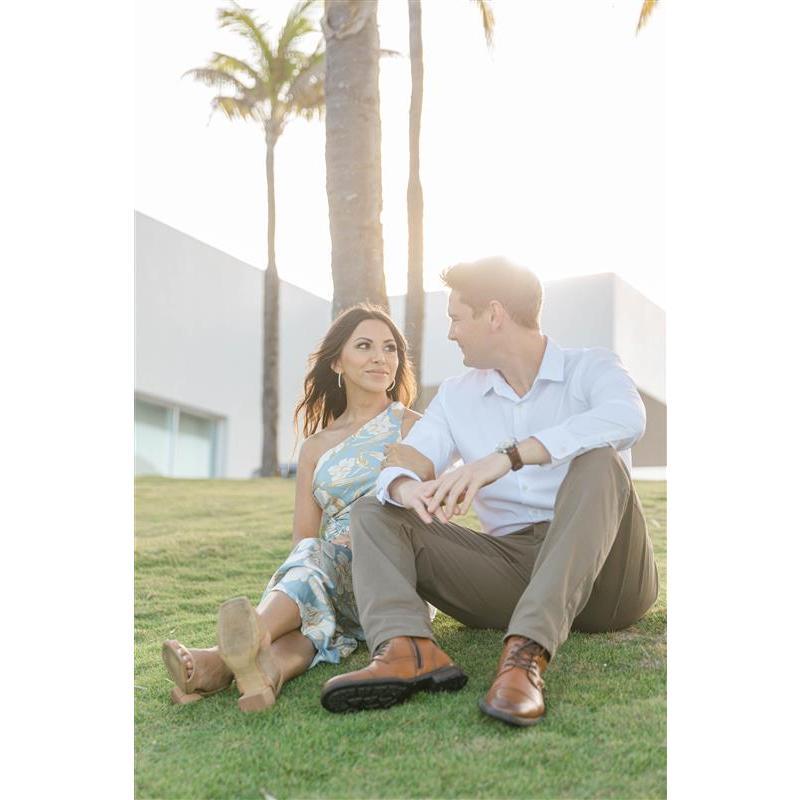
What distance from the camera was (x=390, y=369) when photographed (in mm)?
3266

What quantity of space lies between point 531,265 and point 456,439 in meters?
0.53

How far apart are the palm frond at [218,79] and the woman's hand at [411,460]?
958 centimetres

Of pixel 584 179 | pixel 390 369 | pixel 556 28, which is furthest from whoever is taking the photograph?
pixel 556 28

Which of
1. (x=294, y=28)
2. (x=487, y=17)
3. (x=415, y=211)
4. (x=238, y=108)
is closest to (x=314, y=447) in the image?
(x=487, y=17)

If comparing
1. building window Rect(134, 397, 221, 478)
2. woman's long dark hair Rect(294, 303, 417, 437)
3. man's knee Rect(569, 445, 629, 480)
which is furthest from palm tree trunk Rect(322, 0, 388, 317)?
building window Rect(134, 397, 221, 478)

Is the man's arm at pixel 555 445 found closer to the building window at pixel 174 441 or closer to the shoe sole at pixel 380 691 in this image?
the shoe sole at pixel 380 691

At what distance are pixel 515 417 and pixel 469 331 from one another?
0.89 feet

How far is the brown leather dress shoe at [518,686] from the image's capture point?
196cm

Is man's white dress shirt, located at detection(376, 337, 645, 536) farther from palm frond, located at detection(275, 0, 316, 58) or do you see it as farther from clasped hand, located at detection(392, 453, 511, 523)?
palm frond, located at detection(275, 0, 316, 58)

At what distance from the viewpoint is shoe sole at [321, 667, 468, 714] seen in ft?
6.87

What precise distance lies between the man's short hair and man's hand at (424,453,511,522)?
479mm

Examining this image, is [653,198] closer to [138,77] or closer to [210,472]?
[138,77]

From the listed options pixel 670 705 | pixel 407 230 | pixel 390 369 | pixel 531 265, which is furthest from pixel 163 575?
pixel 407 230

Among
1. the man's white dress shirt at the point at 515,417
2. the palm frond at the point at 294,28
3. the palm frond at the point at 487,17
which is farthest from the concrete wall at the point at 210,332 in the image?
the man's white dress shirt at the point at 515,417
